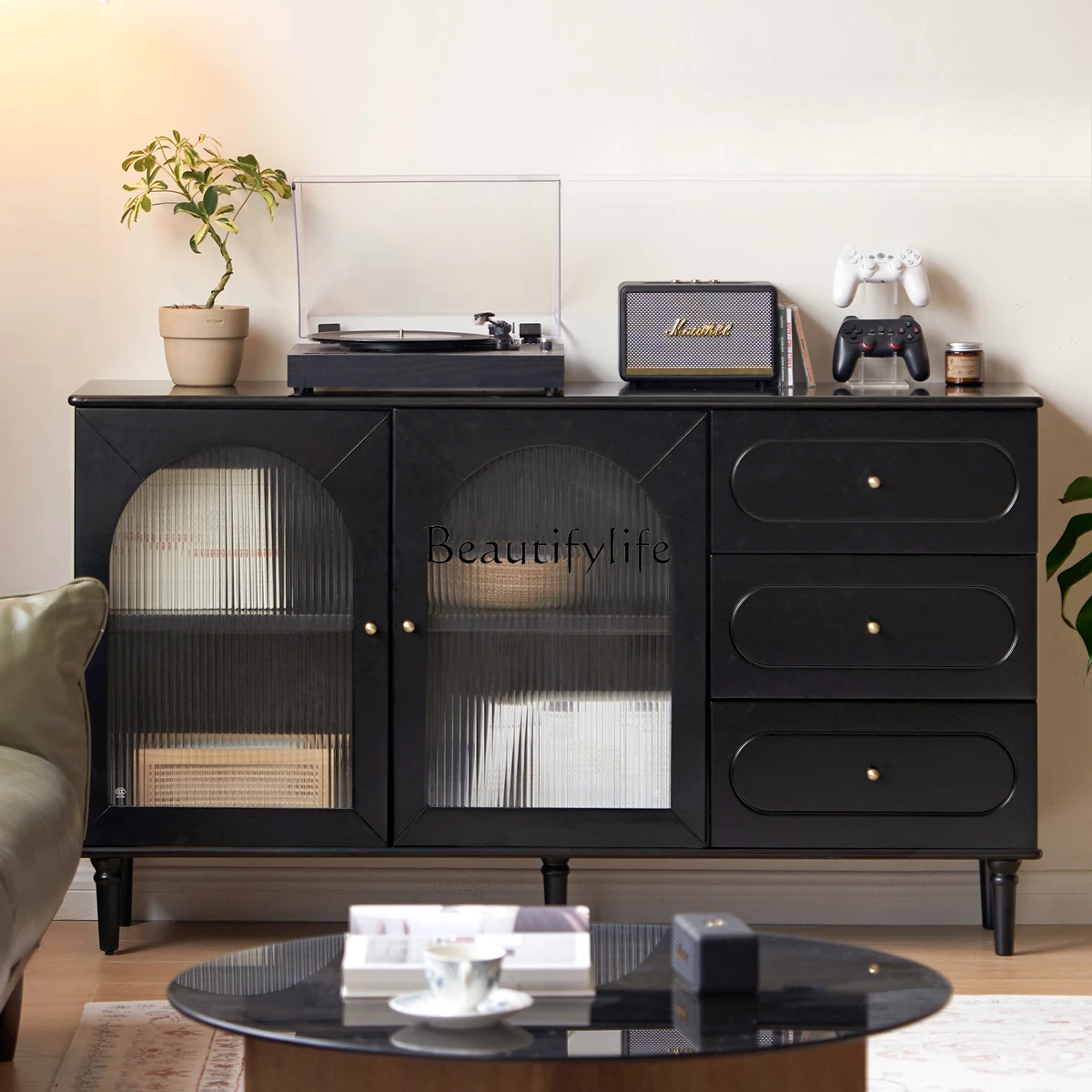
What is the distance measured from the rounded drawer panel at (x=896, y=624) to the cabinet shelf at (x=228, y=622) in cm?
73

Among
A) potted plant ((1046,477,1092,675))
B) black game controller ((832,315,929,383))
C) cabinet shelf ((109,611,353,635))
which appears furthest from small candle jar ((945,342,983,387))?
cabinet shelf ((109,611,353,635))

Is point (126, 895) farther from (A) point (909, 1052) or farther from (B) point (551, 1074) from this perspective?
(B) point (551, 1074)

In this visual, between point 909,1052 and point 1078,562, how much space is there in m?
0.94

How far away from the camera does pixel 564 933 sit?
4.81 feet

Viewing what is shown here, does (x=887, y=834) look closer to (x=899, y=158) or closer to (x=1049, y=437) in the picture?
(x=1049, y=437)

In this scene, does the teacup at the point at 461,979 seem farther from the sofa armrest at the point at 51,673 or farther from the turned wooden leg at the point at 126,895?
the turned wooden leg at the point at 126,895

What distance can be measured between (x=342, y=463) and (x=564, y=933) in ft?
3.77

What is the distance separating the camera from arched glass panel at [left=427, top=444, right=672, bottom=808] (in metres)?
2.44

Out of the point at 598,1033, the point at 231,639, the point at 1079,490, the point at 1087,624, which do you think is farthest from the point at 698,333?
the point at 598,1033

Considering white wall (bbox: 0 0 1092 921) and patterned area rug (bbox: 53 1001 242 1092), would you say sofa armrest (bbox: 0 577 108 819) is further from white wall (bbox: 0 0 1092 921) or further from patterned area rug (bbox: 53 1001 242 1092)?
white wall (bbox: 0 0 1092 921)

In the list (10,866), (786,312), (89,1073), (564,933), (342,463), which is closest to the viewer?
(564,933)

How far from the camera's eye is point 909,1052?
2.16 m

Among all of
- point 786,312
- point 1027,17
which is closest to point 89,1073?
point 786,312

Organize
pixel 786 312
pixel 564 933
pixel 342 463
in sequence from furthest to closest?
pixel 786 312 < pixel 342 463 < pixel 564 933
